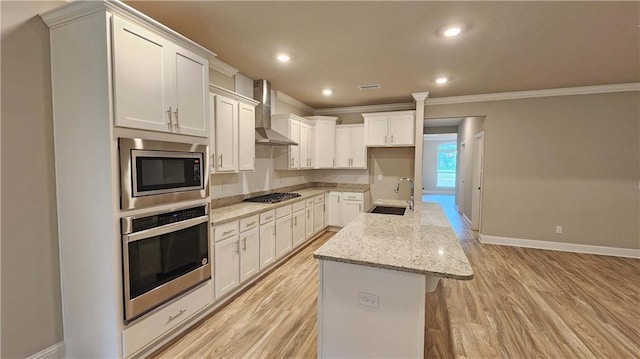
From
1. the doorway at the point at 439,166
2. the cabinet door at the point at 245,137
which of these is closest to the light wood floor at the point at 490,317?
the cabinet door at the point at 245,137

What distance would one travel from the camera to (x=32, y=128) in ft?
5.97

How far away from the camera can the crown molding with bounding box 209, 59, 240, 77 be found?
326 cm

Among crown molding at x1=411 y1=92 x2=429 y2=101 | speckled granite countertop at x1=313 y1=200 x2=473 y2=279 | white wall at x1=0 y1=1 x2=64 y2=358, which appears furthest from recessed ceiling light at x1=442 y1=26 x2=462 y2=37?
white wall at x1=0 y1=1 x2=64 y2=358

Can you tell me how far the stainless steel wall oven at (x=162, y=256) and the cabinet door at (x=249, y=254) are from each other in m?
0.54

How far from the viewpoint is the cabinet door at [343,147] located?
579 centimetres

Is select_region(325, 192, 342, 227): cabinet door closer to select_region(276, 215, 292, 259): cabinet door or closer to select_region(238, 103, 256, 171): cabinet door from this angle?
select_region(276, 215, 292, 259): cabinet door

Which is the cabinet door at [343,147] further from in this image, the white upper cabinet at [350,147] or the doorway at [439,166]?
the doorway at [439,166]

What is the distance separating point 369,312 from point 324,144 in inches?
168

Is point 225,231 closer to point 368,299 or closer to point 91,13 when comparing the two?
point 368,299

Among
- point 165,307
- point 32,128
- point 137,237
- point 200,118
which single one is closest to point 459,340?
point 165,307

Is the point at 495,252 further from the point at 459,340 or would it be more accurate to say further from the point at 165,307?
the point at 165,307

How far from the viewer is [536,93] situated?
462 cm

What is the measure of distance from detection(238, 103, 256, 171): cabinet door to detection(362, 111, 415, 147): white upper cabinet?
264cm

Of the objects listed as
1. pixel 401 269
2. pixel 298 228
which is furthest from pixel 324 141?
pixel 401 269
